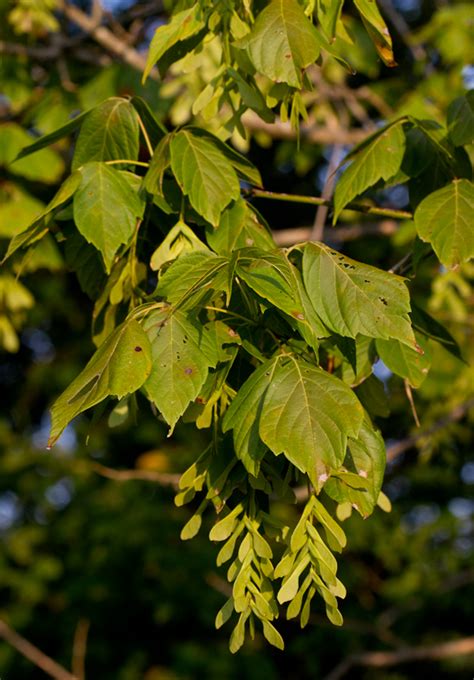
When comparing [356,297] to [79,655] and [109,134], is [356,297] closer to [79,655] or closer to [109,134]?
[109,134]

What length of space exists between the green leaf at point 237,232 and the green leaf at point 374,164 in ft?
0.69

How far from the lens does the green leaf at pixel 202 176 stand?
171cm

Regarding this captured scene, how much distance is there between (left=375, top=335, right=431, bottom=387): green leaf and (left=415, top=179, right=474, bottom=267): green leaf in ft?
0.87

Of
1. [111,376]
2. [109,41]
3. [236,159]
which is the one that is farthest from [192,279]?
[109,41]

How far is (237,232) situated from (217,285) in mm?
382

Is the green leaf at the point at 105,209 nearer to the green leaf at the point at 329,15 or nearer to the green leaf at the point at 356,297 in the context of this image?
the green leaf at the point at 356,297

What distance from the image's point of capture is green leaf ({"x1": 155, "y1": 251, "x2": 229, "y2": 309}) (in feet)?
4.59

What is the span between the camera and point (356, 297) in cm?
146

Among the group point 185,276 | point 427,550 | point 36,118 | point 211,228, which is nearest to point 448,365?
point 427,550

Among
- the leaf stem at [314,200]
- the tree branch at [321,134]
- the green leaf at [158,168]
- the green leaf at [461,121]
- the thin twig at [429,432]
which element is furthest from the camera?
the tree branch at [321,134]

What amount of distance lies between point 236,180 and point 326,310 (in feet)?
1.48

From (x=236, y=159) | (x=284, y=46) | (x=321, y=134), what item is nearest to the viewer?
(x=284, y=46)

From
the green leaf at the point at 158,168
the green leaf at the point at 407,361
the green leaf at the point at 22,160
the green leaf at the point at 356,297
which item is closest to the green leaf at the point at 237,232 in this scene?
the green leaf at the point at 158,168

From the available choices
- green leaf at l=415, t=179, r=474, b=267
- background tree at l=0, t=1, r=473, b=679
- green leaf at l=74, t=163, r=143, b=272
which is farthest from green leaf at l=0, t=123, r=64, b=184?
green leaf at l=415, t=179, r=474, b=267
